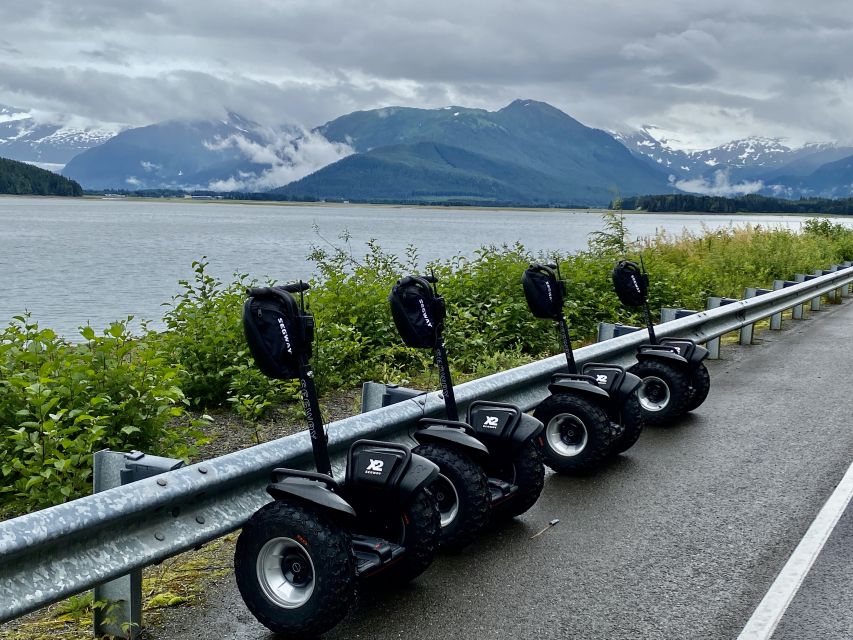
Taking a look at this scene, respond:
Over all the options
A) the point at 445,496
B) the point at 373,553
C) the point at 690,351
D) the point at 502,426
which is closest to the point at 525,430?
the point at 502,426

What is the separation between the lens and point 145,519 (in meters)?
3.78

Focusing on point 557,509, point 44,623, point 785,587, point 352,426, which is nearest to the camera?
point 44,623

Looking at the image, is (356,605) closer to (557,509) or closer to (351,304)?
(557,509)

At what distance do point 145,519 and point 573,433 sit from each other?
3.34 meters

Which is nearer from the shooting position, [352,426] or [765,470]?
[352,426]

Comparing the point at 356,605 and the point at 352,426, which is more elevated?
the point at 352,426

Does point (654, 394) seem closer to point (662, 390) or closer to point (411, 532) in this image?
point (662, 390)

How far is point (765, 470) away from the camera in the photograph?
6.45 metres

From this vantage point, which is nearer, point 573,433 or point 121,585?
point 121,585

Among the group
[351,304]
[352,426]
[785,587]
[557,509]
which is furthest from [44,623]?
[351,304]

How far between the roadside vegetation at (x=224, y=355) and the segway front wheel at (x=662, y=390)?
1.94 metres

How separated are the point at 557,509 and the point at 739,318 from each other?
23.5ft

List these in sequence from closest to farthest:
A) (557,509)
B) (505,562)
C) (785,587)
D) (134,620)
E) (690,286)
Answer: (134,620), (785,587), (505,562), (557,509), (690,286)

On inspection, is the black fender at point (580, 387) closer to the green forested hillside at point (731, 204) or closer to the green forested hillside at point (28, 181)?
the green forested hillside at point (731, 204)
